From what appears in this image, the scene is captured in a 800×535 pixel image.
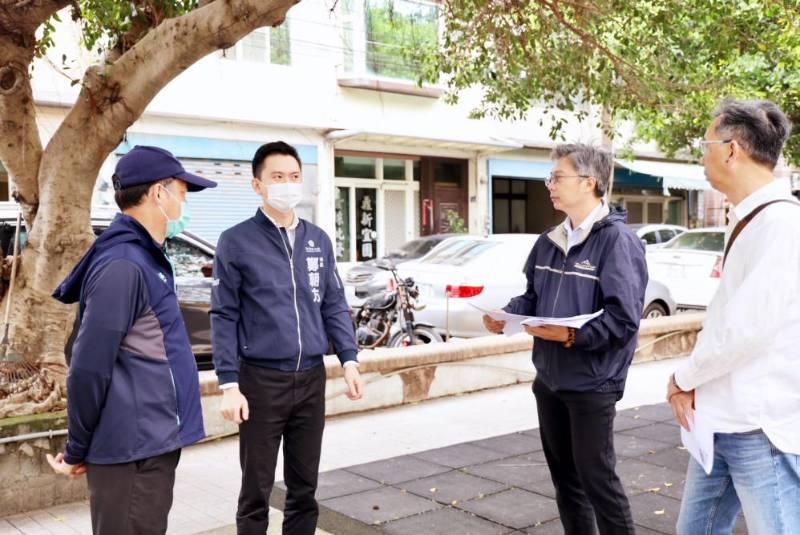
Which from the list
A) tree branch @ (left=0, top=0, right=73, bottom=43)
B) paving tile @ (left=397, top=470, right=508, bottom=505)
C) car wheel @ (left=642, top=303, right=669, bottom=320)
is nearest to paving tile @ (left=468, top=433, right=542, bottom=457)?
paving tile @ (left=397, top=470, right=508, bottom=505)

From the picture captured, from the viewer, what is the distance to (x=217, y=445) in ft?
21.5

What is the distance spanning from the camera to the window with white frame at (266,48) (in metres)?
17.8

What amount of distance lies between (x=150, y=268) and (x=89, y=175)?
290 centimetres

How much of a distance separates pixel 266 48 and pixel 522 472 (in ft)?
47.1

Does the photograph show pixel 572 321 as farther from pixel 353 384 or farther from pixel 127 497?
pixel 127 497

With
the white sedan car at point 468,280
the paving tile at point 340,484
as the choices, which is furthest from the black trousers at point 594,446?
the white sedan car at point 468,280

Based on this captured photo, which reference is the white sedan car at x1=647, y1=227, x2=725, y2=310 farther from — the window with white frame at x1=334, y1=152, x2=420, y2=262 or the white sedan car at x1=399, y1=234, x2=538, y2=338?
the window with white frame at x1=334, y1=152, x2=420, y2=262

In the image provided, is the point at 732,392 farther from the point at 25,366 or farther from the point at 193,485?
the point at 25,366

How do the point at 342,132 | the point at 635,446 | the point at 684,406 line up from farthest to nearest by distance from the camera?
the point at 342,132 → the point at 635,446 → the point at 684,406

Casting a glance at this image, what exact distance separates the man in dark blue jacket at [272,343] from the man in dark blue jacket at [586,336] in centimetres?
95

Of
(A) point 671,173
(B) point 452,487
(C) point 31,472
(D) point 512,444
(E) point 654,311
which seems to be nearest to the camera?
(C) point 31,472

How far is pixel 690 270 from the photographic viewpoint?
1402 cm

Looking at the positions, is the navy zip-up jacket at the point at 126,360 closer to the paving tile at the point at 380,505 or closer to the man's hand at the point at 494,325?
the man's hand at the point at 494,325

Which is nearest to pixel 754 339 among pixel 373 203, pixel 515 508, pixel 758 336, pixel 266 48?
pixel 758 336
